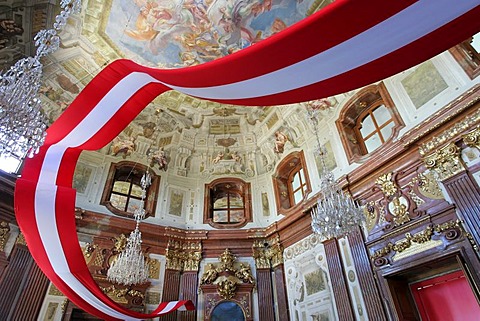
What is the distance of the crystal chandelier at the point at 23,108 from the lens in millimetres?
3680

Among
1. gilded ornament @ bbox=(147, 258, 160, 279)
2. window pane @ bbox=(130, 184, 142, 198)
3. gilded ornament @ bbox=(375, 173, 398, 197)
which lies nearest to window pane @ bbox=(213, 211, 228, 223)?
gilded ornament @ bbox=(147, 258, 160, 279)

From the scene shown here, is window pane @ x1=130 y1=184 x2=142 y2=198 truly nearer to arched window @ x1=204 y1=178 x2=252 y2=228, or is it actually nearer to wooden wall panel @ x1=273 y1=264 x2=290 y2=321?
arched window @ x1=204 y1=178 x2=252 y2=228

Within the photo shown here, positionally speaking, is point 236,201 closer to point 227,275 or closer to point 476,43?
point 227,275

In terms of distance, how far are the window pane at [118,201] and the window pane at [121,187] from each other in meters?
0.21

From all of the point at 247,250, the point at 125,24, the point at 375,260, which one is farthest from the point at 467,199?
the point at 125,24

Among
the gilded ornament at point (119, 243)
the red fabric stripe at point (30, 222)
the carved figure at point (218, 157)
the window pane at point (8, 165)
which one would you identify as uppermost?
the carved figure at point (218, 157)

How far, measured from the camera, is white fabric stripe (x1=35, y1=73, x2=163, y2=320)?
3803 mm

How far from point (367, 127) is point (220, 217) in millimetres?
5638

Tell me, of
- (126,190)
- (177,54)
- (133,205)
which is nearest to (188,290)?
(133,205)

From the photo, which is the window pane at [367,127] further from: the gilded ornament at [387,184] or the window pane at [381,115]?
the gilded ornament at [387,184]

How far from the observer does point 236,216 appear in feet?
35.5

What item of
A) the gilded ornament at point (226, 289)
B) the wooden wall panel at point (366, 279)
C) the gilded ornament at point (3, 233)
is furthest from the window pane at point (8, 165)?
the wooden wall panel at point (366, 279)

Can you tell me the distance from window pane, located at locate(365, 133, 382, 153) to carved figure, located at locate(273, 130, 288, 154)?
3.00 metres

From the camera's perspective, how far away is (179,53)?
949cm
